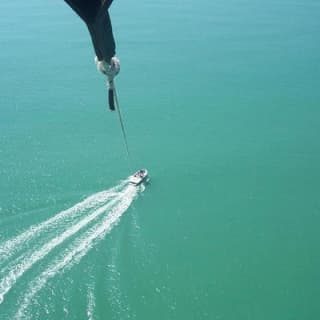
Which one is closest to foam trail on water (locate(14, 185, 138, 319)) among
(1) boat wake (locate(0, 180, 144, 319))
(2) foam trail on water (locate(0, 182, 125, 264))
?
(1) boat wake (locate(0, 180, 144, 319))

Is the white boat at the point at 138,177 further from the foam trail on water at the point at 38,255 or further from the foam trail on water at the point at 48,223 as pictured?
the foam trail on water at the point at 38,255

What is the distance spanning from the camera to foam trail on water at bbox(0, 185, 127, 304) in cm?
1236

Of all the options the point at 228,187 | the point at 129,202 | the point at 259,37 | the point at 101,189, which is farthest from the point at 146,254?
the point at 259,37

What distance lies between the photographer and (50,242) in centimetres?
1359

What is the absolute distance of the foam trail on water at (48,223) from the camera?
1338 cm

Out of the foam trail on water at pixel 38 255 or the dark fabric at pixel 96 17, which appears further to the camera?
the foam trail on water at pixel 38 255

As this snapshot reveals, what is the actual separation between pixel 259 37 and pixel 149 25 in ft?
27.1

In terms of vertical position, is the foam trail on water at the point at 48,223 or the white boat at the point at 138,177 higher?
the white boat at the point at 138,177

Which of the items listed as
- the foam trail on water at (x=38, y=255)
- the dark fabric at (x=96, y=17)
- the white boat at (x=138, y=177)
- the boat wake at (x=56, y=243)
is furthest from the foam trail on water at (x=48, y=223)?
the dark fabric at (x=96, y=17)

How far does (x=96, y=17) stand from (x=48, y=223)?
11.9 m

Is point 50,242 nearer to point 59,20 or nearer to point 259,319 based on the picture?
point 259,319

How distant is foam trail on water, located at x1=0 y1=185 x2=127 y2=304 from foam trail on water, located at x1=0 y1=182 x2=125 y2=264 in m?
0.46

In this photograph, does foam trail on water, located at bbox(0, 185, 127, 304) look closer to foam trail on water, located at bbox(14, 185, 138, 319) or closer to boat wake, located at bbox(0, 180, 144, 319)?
boat wake, located at bbox(0, 180, 144, 319)

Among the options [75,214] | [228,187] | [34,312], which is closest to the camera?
[34,312]
